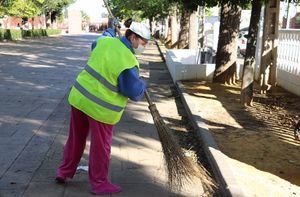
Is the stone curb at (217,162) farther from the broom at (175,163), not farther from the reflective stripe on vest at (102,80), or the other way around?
the reflective stripe on vest at (102,80)

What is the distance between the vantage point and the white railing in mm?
10750

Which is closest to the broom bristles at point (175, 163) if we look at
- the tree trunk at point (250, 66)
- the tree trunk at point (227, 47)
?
the tree trunk at point (250, 66)

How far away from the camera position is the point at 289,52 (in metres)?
11.3

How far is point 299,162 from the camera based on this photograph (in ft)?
18.5

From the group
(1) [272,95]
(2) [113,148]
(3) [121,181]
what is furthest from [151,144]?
(1) [272,95]

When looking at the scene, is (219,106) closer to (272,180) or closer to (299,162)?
(299,162)

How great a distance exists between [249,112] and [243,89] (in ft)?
2.31

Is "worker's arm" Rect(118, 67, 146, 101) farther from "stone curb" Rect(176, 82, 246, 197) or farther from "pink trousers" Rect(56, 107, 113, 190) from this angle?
"stone curb" Rect(176, 82, 246, 197)

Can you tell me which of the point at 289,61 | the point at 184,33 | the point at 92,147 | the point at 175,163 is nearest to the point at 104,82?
the point at 92,147

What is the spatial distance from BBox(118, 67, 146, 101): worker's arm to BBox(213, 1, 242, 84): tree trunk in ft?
26.4

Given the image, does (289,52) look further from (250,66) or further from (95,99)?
(95,99)

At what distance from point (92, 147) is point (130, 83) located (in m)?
0.71

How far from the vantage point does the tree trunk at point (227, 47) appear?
39.5 feet

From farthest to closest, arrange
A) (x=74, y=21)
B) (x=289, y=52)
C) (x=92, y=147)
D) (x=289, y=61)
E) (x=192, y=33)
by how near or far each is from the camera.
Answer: (x=74, y=21) < (x=192, y=33) < (x=289, y=52) < (x=289, y=61) < (x=92, y=147)
